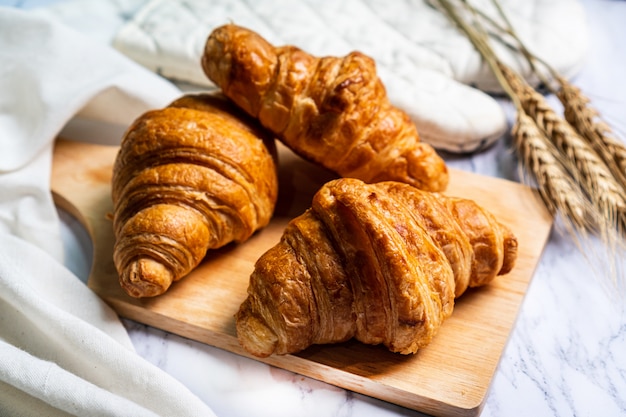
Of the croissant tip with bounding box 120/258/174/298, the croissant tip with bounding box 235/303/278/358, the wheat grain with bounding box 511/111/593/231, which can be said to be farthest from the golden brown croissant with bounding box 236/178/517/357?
the wheat grain with bounding box 511/111/593/231

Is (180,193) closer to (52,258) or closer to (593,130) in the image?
(52,258)

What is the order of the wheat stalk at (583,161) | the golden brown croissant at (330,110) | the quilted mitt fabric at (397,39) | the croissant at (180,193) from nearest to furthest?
the croissant at (180,193)
the golden brown croissant at (330,110)
the wheat stalk at (583,161)
the quilted mitt fabric at (397,39)

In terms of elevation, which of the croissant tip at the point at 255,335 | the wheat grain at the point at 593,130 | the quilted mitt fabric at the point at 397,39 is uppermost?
the wheat grain at the point at 593,130

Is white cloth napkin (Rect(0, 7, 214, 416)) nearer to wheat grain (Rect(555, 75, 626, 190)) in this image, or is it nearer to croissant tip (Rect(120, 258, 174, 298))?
croissant tip (Rect(120, 258, 174, 298))

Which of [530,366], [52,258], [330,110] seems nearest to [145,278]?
[52,258]

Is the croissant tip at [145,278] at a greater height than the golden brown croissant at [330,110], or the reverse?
the golden brown croissant at [330,110]

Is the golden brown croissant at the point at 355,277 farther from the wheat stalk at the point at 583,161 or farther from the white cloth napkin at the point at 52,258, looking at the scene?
the wheat stalk at the point at 583,161

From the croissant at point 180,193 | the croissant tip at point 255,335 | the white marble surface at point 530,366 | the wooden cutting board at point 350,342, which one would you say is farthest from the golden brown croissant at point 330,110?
the croissant tip at point 255,335

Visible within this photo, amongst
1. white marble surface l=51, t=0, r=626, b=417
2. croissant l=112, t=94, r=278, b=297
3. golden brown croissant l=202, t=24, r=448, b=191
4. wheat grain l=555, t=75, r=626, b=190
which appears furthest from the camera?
wheat grain l=555, t=75, r=626, b=190
